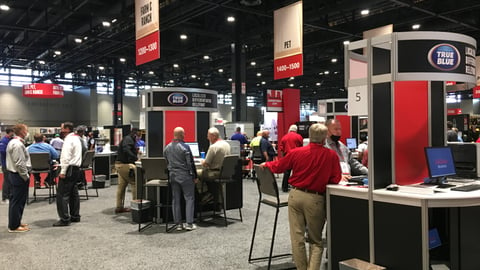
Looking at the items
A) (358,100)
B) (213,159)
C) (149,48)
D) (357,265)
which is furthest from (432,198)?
(149,48)

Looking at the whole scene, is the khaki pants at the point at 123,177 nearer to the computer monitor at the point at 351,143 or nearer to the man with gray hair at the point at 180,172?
the man with gray hair at the point at 180,172

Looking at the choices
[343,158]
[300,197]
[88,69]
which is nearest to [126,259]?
[300,197]

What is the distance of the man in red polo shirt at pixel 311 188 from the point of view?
2.99 m

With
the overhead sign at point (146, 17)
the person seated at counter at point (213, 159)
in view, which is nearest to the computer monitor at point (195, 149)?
the person seated at counter at point (213, 159)

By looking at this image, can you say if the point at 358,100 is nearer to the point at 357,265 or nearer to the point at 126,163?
the point at 357,265

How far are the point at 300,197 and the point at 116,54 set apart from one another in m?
15.4

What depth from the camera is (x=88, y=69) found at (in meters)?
20.8

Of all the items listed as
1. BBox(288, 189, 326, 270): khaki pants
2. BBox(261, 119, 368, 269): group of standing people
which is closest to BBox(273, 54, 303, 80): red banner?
BBox(261, 119, 368, 269): group of standing people

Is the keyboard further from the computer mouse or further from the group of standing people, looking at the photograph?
the group of standing people

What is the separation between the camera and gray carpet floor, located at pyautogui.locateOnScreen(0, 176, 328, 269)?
12.5 feet

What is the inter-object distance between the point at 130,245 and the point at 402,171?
10.1 ft

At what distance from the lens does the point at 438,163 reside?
295 cm

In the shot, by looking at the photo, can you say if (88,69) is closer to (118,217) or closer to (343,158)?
(118,217)

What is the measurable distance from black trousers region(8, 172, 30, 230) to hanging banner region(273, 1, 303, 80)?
453 centimetres
